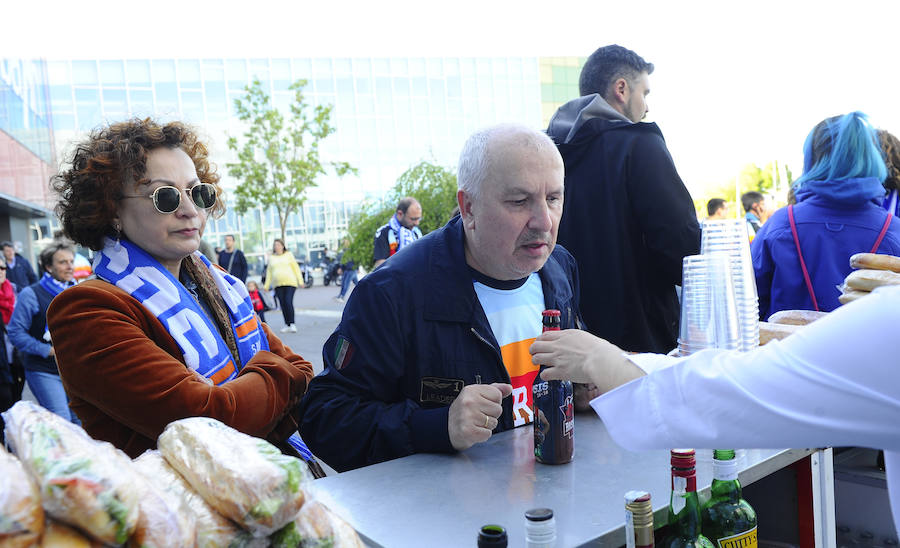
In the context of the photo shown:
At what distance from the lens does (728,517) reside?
159cm

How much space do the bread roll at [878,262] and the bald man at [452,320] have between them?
1.27 m

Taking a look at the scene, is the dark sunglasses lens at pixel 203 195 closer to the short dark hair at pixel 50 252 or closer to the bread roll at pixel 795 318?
the bread roll at pixel 795 318

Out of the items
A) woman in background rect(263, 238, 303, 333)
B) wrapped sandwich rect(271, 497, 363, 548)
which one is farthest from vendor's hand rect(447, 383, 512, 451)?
woman in background rect(263, 238, 303, 333)

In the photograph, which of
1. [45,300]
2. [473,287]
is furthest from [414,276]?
[45,300]

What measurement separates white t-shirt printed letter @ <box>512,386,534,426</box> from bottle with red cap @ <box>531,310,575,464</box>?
0.51m

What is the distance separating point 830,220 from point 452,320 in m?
2.24

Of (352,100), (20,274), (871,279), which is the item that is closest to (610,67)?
(871,279)

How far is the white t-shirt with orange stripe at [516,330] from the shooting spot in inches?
92.6

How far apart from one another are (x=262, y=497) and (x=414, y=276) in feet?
4.57

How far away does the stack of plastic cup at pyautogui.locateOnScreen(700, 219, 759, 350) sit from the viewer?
1.92m

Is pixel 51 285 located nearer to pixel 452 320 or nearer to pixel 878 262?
pixel 452 320

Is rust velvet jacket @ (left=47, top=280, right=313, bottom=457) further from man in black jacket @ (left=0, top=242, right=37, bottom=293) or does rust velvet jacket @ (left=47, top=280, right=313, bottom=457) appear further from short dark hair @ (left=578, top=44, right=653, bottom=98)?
man in black jacket @ (left=0, top=242, right=37, bottom=293)

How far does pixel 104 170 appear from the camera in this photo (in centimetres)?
241

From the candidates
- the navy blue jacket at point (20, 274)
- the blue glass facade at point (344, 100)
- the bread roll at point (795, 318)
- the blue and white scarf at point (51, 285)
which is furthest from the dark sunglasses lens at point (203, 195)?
the blue glass facade at point (344, 100)
